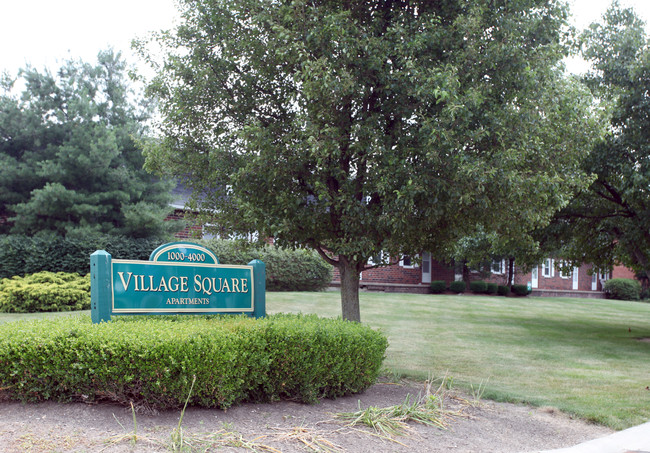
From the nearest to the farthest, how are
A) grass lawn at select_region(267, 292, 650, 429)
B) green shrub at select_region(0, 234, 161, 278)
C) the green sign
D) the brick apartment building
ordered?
the green sign < grass lawn at select_region(267, 292, 650, 429) < green shrub at select_region(0, 234, 161, 278) < the brick apartment building

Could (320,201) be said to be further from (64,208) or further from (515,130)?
(64,208)

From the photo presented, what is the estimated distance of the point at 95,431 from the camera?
4.37m

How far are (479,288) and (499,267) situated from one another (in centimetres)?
281

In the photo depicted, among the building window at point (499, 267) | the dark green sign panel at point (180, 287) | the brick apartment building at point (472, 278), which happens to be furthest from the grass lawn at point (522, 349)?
the building window at point (499, 267)

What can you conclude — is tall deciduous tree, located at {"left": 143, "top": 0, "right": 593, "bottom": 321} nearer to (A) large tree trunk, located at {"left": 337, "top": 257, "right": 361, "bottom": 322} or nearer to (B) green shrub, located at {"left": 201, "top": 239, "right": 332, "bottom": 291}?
(A) large tree trunk, located at {"left": 337, "top": 257, "right": 361, "bottom": 322}

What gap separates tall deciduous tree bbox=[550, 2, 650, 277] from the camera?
Answer: 37.1ft

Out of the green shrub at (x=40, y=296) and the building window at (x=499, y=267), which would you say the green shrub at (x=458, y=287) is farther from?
the green shrub at (x=40, y=296)

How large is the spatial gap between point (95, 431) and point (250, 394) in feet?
5.15

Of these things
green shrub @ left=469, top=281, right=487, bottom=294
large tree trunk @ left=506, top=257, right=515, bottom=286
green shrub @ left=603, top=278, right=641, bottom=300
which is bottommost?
green shrub @ left=603, top=278, right=641, bottom=300

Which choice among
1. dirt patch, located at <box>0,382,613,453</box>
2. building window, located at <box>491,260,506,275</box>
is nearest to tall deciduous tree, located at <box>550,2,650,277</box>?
dirt patch, located at <box>0,382,613,453</box>

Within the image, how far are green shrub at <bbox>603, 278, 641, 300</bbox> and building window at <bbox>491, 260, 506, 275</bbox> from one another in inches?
378

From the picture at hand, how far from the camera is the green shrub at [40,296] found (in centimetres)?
1334

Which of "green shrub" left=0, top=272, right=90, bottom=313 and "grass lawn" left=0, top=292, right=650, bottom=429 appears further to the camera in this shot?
"green shrub" left=0, top=272, right=90, bottom=313

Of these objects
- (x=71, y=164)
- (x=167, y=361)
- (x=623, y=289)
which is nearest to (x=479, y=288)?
(x=623, y=289)
